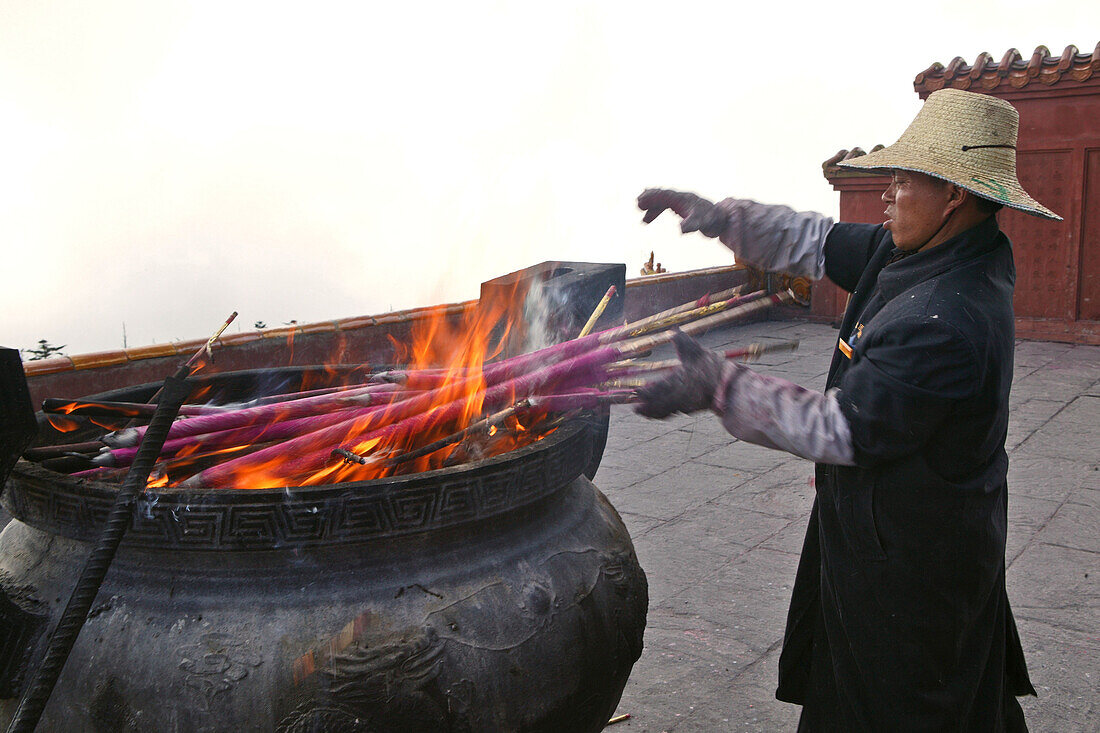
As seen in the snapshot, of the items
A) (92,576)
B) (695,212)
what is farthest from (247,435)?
(695,212)

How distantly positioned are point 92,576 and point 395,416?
0.76m

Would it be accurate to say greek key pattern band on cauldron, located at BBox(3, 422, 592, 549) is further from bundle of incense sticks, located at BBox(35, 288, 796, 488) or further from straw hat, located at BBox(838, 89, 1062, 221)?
straw hat, located at BBox(838, 89, 1062, 221)

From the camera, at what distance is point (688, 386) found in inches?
70.1

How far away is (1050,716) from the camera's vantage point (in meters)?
2.72

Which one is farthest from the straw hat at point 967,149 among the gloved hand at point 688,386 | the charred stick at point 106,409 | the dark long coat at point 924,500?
the charred stick at point 106,409

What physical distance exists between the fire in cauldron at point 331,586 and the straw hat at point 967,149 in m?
0.64

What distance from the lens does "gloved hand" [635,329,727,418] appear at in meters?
1.77

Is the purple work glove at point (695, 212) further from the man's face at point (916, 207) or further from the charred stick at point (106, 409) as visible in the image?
the charred stick at point (106, 409)

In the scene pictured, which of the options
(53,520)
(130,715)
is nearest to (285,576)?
(130,715)

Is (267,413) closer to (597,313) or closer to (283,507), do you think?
(283,507)

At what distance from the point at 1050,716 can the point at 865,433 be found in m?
1.60

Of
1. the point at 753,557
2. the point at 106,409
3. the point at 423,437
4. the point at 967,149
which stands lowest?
the point at 753,557

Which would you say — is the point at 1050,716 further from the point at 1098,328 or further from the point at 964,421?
the point at 1098,328

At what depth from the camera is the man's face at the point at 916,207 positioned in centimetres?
189
